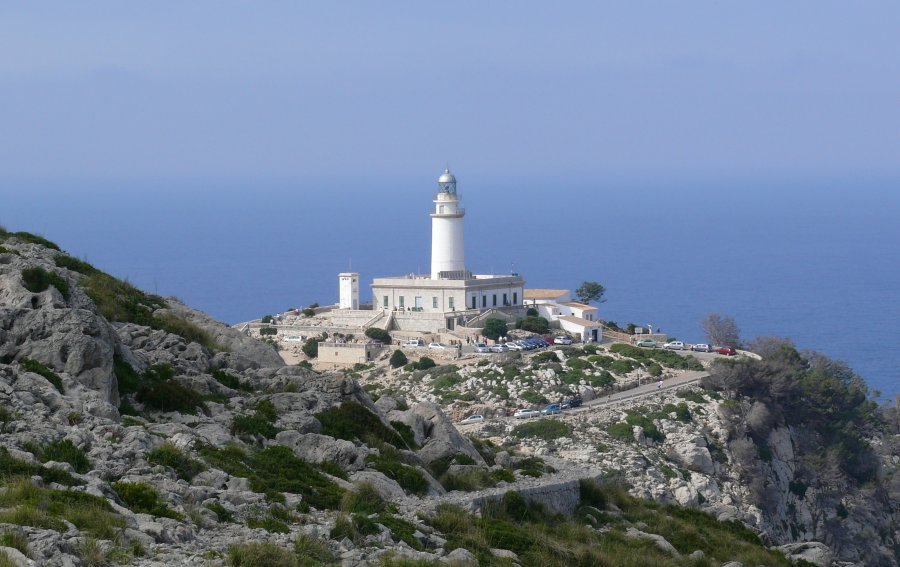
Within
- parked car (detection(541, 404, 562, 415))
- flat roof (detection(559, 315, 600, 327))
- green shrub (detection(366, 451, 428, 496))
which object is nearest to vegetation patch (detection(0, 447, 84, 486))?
green shrub (detection(366, 451, 428, 496))

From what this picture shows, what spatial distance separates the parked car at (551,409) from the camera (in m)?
52.5

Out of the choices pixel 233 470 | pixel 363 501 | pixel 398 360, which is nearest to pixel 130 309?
pixel 233 470

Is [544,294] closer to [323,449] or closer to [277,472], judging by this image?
[323,449]

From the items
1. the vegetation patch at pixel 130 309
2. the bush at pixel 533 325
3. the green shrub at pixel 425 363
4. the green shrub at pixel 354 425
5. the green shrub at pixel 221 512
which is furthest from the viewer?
the bush at pixel 533 325

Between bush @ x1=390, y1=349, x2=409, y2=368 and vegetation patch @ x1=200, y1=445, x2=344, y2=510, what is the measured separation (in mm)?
39962

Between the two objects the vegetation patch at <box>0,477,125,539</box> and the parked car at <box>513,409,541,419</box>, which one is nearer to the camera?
the vegetation patch at <box>0,477,125,539</box>

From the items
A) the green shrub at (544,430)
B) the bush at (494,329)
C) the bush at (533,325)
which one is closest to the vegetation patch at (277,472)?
the green shrub at (544,430)

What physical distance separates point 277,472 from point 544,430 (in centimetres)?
2960

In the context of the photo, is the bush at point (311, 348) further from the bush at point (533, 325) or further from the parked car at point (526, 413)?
the parked car at point (526, 413)

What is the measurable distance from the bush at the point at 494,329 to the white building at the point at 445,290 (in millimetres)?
2229

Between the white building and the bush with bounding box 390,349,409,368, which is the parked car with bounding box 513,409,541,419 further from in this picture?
the white building

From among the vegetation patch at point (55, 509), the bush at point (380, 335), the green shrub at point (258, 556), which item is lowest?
the bush at point (380, 335)

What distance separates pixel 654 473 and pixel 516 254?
143305mm

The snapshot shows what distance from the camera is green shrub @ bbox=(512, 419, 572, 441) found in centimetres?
4853
